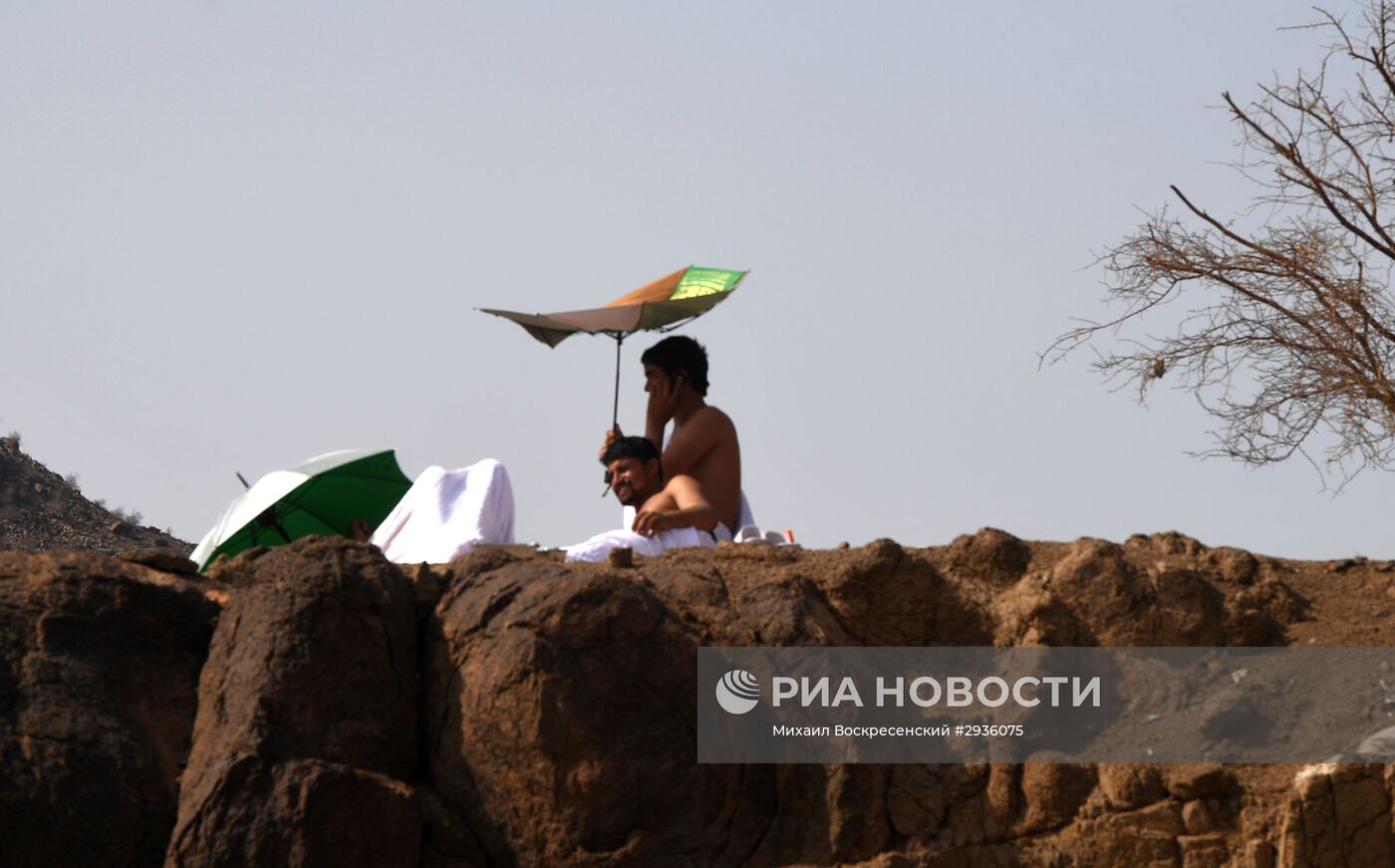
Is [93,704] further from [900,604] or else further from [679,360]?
[679,360]

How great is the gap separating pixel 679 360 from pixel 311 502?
8.34ft

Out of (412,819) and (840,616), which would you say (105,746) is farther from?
(840,616)

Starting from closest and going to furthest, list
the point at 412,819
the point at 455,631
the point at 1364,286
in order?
the point at 412,819 < the point at 455,631 < the point at 1364,286

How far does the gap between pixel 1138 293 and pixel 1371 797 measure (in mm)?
3866

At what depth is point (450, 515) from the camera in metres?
9.69

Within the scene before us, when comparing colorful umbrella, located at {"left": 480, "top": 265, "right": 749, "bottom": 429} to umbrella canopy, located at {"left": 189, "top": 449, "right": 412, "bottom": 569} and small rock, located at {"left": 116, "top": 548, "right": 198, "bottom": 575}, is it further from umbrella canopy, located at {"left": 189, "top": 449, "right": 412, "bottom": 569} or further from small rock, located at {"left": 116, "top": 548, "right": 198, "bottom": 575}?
small rock, located at {"left": 116, "top": 548, "right": 198, "bottom": 575}

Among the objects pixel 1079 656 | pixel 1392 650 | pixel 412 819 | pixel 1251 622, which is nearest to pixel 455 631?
pixel 412 819

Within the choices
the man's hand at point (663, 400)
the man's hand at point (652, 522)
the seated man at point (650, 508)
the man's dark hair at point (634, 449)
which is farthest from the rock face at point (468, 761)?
the man's hand at point (663, 400)

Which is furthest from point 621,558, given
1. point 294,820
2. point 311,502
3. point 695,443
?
point 311,502

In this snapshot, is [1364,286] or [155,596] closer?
[155,596]

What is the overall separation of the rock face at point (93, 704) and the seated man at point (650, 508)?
6.17 feet

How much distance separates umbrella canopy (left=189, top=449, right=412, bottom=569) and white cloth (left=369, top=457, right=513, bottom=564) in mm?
1751

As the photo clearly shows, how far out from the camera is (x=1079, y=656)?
8242mm

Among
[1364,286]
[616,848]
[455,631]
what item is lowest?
[616,848]
